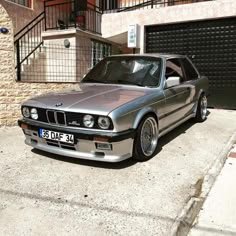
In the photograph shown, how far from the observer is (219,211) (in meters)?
3.21

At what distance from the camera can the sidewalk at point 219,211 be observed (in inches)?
114

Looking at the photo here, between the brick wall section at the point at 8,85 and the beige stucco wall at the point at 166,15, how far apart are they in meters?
4.59

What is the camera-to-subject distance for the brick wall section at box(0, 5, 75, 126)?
662 centimetres

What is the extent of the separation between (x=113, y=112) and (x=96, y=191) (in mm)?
968

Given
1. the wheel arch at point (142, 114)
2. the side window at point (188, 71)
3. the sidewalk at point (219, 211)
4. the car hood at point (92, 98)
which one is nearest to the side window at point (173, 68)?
the side window at point (188, 71)

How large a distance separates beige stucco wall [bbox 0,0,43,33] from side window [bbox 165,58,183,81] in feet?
22.7

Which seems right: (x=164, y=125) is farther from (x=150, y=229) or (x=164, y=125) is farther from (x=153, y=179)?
(x=150, y=229)

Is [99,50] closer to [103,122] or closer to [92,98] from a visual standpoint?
[92,98]

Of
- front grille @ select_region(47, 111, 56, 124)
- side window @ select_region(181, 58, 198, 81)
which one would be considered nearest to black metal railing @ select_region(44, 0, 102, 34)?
side window @ select_region(181, 58, 198, 81)

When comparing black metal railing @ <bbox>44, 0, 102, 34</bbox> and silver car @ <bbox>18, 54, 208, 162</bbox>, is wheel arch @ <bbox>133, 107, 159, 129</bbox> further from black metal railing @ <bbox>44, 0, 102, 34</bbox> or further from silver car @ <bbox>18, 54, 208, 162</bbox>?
black metal railing @ <bbox>44, 0, 102, 34</bbox>

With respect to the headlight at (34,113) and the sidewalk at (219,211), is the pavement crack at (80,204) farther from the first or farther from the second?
the headlight at (34,113)

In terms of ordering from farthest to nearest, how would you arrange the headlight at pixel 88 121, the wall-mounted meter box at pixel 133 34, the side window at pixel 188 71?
the wall-mounted meter box at pixel 133 34 < the side window at pixel 188 71 < the headlight at pixel 88 121

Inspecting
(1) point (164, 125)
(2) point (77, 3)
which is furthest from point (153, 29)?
(1) point (164, 125)

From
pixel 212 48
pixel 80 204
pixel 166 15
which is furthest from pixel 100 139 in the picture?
pixel 166 15
